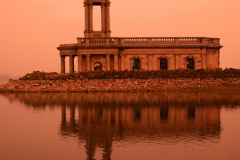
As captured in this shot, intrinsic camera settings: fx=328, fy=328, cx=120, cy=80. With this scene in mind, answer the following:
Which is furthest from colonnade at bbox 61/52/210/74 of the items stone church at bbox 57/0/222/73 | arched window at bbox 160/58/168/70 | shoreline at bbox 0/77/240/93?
shoreline at bbox 0/77/240/93

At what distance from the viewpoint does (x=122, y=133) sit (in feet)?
50.8

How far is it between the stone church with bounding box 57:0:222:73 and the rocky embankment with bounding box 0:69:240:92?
15.5 ft

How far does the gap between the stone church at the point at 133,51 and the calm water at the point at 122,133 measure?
23.8 metres

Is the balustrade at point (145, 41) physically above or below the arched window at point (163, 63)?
above

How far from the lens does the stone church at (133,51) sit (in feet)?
155

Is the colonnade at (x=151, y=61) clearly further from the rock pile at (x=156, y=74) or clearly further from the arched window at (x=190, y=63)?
the rock pile at (x=156, y=74)

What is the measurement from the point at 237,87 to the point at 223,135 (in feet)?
85.1

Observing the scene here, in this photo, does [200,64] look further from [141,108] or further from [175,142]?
[175,142]

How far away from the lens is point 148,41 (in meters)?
47.9

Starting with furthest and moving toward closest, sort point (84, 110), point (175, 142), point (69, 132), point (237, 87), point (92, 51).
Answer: point (92, 51) → point (237, 87) → point (84, 110) → point (69, 132) → point (175, 142)

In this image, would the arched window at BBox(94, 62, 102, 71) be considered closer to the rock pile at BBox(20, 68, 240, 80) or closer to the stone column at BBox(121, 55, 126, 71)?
the stone column at BBox(121, 55, 126, 71)

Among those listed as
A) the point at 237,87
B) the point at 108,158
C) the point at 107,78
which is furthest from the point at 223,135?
the point at 107,78

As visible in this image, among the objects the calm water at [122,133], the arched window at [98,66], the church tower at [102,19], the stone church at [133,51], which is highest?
the church tower at [102,19]

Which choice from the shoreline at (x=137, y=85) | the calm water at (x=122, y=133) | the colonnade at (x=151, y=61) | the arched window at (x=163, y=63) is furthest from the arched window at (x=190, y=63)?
the calm water at (x=122, y=133)
